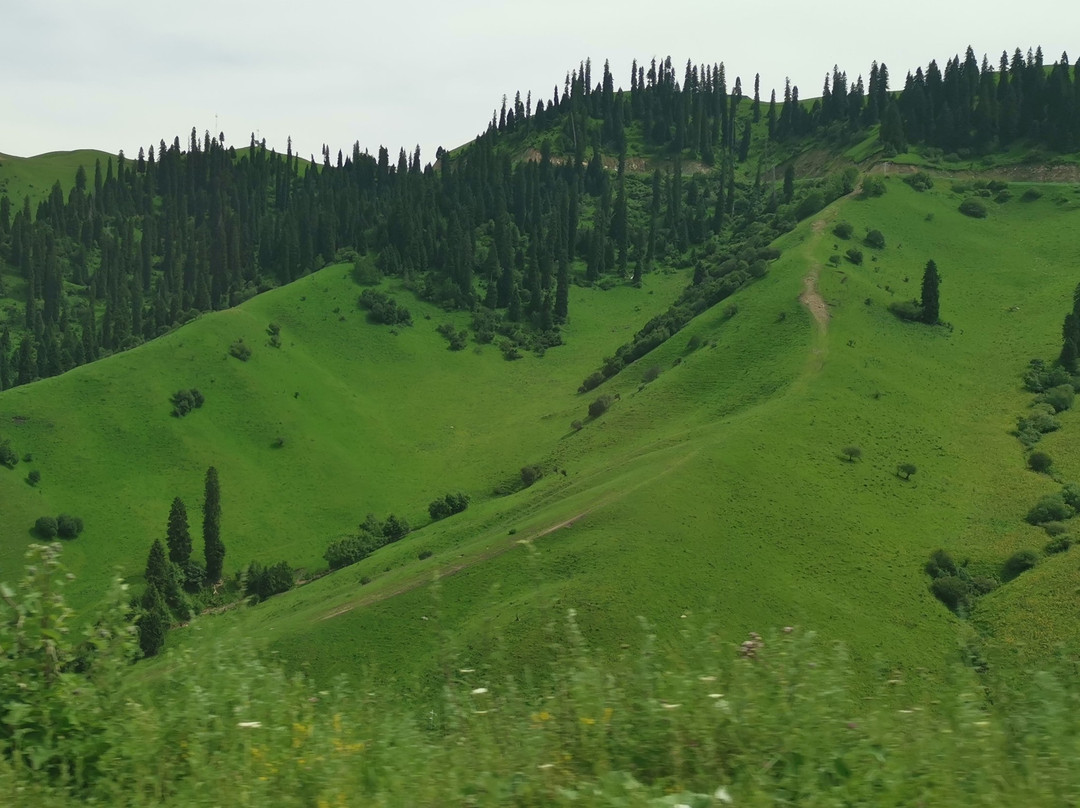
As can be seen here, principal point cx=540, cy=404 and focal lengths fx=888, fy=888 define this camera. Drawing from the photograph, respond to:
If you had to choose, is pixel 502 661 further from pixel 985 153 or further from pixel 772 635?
pixel 985 153

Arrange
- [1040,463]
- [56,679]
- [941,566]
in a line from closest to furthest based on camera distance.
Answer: [56,679] → [941,566] → [1040,463]

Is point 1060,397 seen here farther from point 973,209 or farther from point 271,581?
Result: point 271,581

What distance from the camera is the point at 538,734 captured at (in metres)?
8.02

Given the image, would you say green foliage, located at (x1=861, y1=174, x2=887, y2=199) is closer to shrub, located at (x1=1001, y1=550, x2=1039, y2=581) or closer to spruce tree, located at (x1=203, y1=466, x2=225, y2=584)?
shrub, located at (x1=1001, y1=550, x2=1039, y2=581)

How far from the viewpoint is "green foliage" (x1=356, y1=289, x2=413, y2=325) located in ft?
548

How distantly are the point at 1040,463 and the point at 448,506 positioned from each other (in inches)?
2443

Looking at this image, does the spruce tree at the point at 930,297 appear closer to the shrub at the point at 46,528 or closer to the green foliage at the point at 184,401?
the green foliage at the point at 184,401

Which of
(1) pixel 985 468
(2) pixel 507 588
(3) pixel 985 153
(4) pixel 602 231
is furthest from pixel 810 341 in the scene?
(3) pixel 985 153

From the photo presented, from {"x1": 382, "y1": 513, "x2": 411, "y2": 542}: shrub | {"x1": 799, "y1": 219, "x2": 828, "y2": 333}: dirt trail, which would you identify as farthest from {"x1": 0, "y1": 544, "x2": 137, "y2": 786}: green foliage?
{"x1": 799, "y1": 219, "x2": 828, "y2": 333}: dirt trail

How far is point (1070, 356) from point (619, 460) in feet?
198

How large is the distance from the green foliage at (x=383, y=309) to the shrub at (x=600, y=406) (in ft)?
204

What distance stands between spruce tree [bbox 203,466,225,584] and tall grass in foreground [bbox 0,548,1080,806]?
94.5m

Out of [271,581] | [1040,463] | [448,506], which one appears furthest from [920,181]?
[271,581]

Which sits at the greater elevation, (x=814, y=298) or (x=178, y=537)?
(x=814, y=298)
